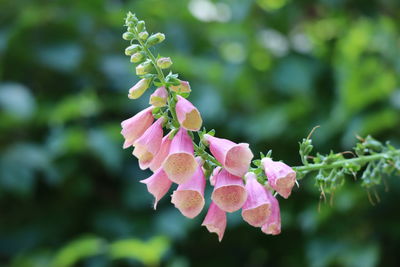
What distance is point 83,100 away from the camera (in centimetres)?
209

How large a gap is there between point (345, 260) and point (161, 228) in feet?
2.13

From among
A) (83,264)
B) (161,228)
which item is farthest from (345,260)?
(83,264)

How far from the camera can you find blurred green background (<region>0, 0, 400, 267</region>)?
1.99 m

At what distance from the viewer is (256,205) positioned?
0.69m

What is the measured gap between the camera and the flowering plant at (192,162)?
69 cm

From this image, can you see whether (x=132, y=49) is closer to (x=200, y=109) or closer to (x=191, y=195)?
(x=191, y=195)

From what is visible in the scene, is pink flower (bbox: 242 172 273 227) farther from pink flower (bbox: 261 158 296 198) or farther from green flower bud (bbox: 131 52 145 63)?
green flower bud (bbox: 131 52 145 63)

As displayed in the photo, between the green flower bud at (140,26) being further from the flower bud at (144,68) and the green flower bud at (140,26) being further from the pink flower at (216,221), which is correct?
the pink flower at (216,221)

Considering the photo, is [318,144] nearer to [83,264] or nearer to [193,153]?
[83,264]

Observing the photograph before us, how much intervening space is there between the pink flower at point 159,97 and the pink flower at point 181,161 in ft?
0.15

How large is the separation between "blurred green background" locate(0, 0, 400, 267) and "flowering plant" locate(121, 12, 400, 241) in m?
1.13

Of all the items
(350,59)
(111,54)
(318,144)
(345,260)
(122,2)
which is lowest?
(345,260)

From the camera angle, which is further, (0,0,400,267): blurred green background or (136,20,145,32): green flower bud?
(0,0,400,267): blurred green background

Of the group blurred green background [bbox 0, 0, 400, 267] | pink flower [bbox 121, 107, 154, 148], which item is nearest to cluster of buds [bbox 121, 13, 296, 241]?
pink flower [bbox 121, 107, 154, 148]
